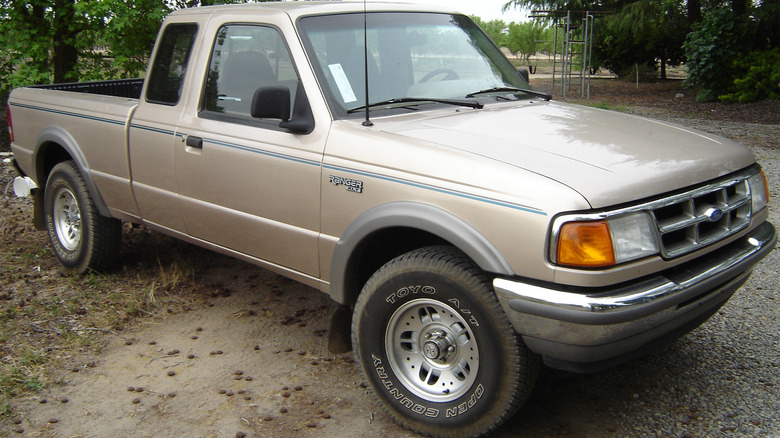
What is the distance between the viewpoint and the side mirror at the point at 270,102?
361cm

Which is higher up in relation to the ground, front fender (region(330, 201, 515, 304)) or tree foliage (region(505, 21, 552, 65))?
tree foliage (region(505, 21, 552, 65))

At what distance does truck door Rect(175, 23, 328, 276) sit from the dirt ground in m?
0.67

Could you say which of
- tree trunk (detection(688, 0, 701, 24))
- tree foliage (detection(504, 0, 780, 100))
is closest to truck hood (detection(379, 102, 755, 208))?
tree foliage (detection(504, 0, 780, 100))

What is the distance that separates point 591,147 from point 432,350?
118 cm

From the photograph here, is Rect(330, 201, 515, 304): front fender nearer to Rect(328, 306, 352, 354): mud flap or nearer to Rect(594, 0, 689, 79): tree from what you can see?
Rect(328, 306, 352, 354): mud flap

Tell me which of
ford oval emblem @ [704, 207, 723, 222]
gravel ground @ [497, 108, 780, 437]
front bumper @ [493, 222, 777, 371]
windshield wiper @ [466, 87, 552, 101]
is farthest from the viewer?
windshield wiper @ [466, 87, 552, 101]

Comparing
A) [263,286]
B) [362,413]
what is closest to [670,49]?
[263,286]

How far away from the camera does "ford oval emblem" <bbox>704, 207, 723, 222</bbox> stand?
3.18 m

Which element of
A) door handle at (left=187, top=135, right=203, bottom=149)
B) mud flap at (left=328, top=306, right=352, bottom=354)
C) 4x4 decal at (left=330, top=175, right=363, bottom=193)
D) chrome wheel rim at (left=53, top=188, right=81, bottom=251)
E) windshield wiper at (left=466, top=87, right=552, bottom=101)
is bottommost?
mud flap at (left=328, top=306, right=352, bottom=354)

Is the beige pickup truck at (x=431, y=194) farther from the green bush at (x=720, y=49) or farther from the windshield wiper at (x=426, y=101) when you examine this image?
the green bush at (x=720, y=49)

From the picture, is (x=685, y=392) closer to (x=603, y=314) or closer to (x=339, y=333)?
(x=603, y=314)

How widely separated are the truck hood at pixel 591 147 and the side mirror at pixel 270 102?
1.65 feet

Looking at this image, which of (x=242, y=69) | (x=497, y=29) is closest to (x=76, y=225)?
(x=242, y=69)

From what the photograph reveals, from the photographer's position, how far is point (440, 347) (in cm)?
328
